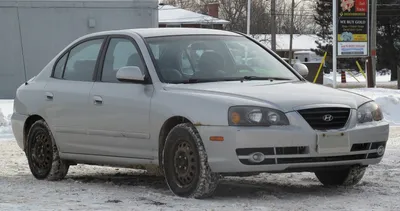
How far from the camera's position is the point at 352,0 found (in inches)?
1188

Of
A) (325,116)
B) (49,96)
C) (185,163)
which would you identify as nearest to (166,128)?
(185,163)

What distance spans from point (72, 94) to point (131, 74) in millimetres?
1085

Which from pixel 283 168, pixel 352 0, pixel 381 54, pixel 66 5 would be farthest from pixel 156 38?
pixel 381 54

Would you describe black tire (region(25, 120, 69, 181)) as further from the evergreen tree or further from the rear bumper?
the evergreen tree

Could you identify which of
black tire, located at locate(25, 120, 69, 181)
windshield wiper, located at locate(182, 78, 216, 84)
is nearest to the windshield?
windshield wiper, located at locate(182, 78, 216, 84)


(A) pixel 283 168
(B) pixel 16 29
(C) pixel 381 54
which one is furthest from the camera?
(C) pixel 381 54

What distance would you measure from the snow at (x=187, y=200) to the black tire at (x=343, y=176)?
89 mm

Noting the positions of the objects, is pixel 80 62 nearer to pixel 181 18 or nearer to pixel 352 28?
pixel 352 28

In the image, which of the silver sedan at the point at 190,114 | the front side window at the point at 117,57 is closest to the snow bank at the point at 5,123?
the silver sedan at the point at 190,114

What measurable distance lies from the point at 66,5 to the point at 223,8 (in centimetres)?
5204

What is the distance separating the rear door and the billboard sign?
21876mm

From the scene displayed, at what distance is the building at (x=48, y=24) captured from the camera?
23.6 m

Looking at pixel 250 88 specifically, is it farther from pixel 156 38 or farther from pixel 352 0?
pixel 352 0

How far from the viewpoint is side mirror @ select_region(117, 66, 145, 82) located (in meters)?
7.62
